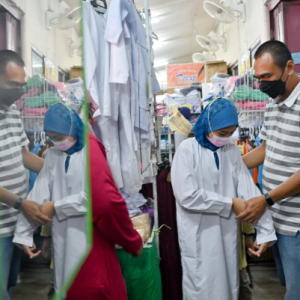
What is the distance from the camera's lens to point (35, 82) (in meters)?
0.20

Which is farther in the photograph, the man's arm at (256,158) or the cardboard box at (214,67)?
the cardboard box at (214,67)

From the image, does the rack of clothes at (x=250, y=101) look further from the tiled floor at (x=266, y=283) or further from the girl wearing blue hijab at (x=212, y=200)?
the tiled floor at (x=266, y=283)

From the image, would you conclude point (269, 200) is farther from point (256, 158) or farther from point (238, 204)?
point (256, 158)

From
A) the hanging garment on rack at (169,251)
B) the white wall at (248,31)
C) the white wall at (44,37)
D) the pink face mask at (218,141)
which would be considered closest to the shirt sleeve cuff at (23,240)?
the white wall at (44,37)

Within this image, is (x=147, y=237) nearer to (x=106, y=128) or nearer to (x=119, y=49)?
(x=106, y=128)

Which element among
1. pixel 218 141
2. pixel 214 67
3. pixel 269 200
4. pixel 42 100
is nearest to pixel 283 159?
pixel 269 200

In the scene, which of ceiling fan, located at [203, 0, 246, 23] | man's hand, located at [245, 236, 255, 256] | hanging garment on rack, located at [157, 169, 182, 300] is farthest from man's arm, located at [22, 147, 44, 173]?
ceiling fan, located at [203, 0, 246, 23]

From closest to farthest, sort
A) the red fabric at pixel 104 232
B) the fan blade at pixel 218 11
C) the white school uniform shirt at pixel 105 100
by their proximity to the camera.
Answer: the red fabric at pixel 104 232 < the white school uniform shirt at pixel 105 100 < the fan blade at pixel 218 11

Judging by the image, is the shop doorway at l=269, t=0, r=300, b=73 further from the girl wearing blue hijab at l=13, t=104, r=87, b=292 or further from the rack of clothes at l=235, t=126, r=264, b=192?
the girl wearing blue hijab at l=13, t=104, r=87, b=292

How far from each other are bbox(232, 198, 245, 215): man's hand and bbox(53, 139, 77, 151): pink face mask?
1188 millimetres

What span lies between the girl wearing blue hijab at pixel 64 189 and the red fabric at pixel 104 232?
28 cm

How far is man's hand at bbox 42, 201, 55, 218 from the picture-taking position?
0.72 ft

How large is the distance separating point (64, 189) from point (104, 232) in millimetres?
411

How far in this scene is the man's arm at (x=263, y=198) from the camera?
1.17m
